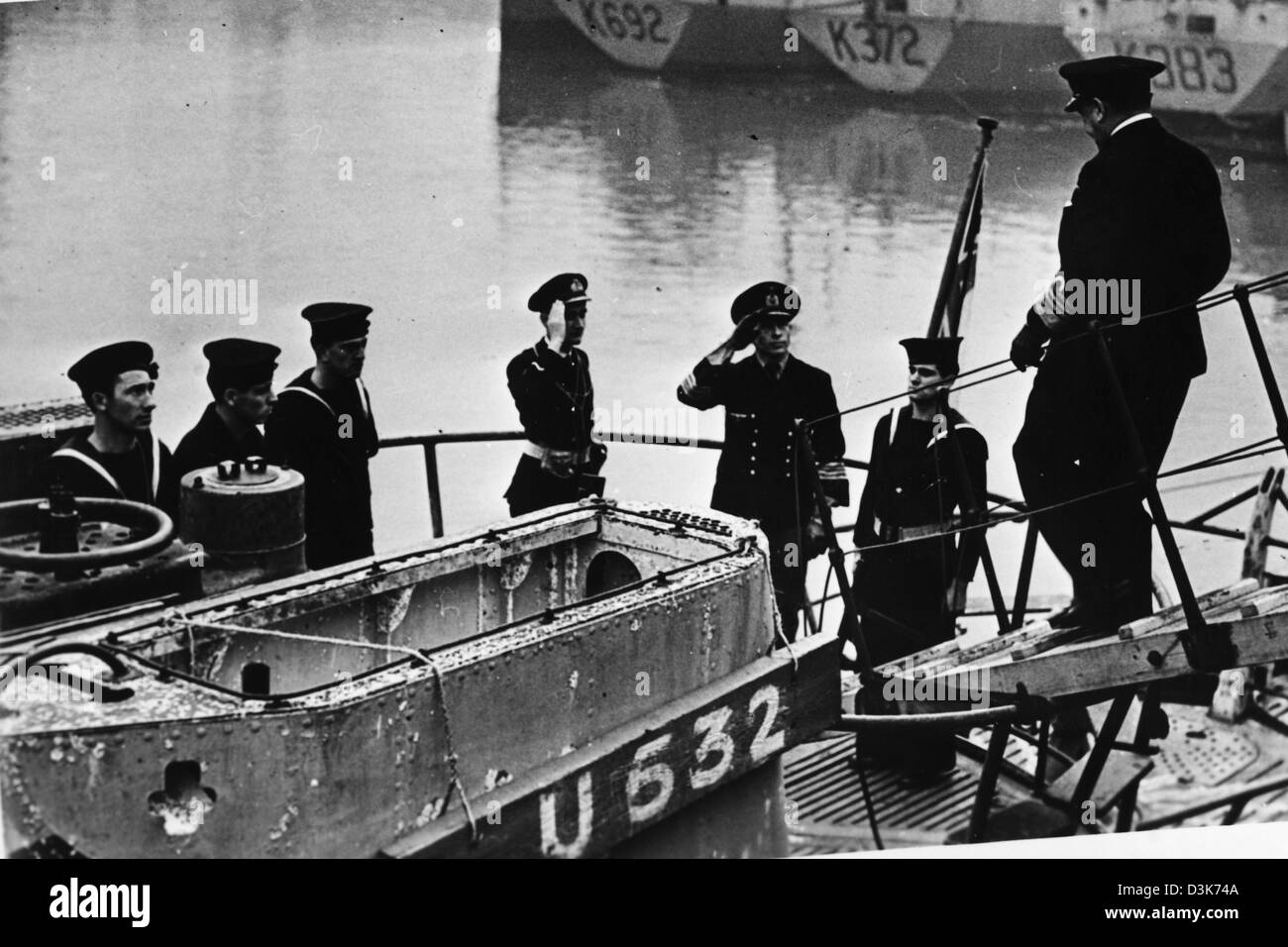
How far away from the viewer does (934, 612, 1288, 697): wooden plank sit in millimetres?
5715

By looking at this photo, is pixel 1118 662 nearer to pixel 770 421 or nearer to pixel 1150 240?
pixel 1150 240

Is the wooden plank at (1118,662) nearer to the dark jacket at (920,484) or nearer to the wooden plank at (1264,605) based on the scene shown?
the wooden plank at (1264,605)

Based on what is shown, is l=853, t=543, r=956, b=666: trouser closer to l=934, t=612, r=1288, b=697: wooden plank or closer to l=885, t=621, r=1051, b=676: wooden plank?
l=885, t=621, r=1051, b=676: wooden plank

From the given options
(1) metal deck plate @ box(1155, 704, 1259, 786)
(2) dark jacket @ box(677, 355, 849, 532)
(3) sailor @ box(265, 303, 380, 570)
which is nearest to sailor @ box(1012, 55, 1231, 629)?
(2) dark jacket @ box(677, 355, 849, 532)

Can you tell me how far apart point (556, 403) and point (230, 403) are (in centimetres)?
152

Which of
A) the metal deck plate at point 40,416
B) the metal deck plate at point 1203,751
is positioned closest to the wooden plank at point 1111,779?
the metal deck plate at point 1203,751

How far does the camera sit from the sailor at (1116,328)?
20.1 feet

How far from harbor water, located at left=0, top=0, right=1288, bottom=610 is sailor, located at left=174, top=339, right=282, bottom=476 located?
78 centimetres

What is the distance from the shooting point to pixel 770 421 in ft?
23.2

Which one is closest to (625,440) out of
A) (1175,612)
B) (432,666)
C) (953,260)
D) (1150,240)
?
(953,260)

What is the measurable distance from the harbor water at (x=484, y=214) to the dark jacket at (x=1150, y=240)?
0.11 metres
